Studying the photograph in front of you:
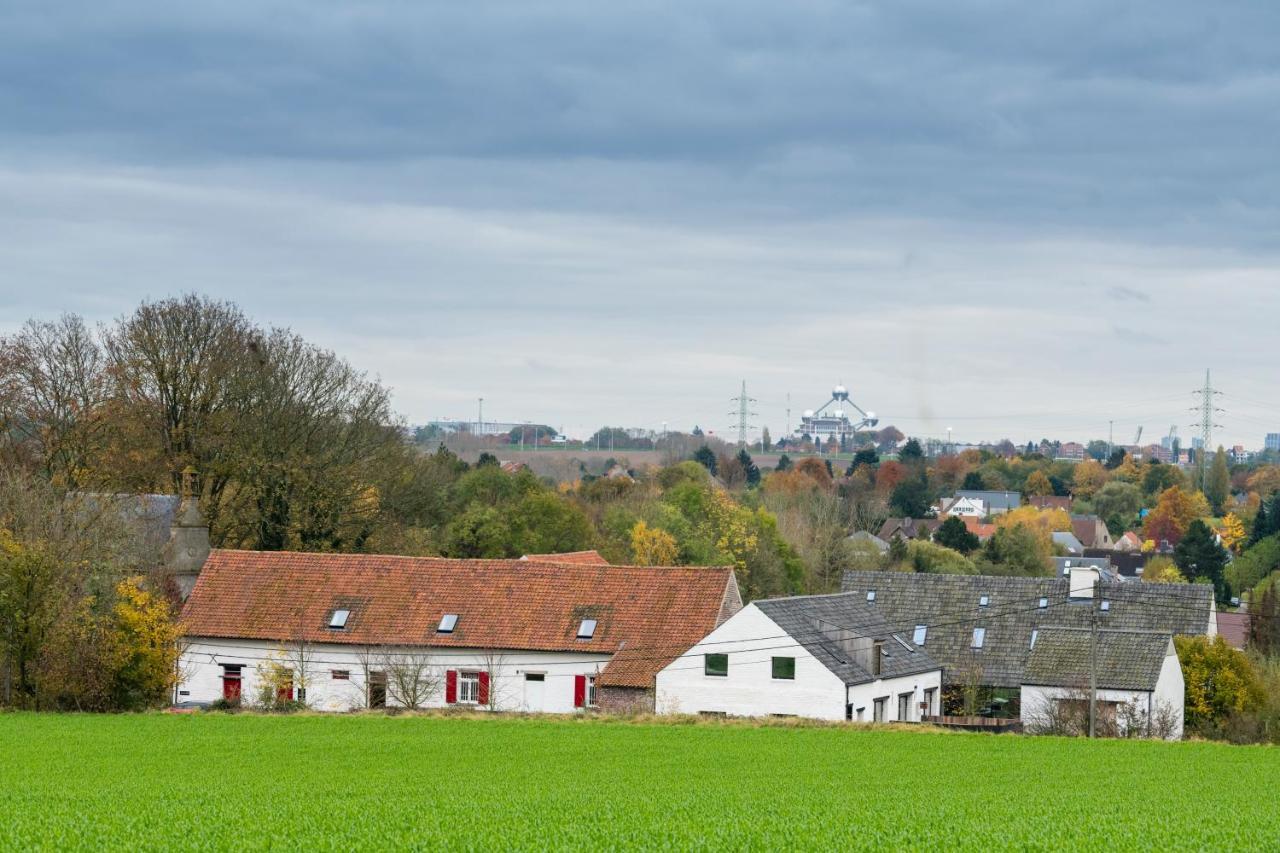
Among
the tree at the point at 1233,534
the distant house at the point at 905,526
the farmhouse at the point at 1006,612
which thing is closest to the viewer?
the farmhouse at the point at 1006,612

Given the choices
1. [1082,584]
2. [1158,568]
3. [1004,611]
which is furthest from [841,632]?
[1158,568]

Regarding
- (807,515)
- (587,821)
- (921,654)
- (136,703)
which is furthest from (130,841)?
(807,515)

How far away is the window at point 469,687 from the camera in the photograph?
5053cm

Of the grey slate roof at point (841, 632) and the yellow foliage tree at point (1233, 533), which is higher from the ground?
the yellow foliage tree at point (1233, 533)

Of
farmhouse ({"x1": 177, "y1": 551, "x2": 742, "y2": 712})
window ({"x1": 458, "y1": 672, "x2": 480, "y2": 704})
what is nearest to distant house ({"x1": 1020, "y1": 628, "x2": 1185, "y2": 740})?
farmhouse ({"x1": 177, "y1": 551, "x2": 742, "y2": 712})

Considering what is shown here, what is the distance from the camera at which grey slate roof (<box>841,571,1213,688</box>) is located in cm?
5912

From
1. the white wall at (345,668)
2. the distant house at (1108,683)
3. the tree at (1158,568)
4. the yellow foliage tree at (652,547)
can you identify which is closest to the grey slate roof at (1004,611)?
the distant house at (1108,683)

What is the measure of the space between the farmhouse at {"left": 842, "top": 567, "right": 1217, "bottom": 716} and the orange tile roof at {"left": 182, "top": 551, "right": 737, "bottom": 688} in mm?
10771

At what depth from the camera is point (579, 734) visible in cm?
3853

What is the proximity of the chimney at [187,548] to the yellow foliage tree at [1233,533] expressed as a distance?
A: 393 ft

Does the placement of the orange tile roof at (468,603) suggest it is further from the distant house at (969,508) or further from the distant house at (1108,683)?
the distant house at (969,508)

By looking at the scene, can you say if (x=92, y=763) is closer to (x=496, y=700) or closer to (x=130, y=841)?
(x=130, y=841)

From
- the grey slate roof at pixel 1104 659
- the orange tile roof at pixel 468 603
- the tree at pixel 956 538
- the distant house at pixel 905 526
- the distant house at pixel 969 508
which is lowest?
the grey slate roof at pixel 1104 659

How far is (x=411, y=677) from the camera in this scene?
160ft
